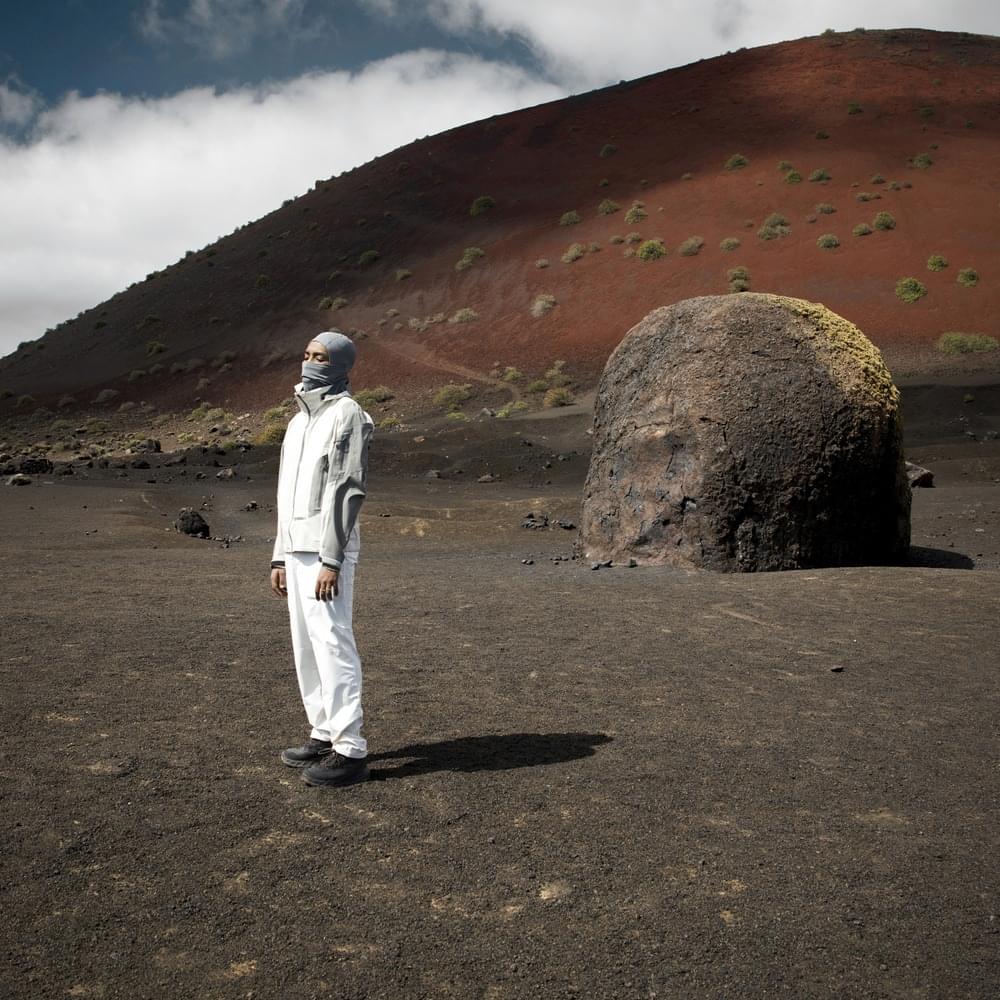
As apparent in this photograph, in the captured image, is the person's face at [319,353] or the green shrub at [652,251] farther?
the green shrub at [652,251]

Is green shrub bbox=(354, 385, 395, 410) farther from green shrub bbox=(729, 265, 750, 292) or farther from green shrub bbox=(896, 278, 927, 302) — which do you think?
green shrub bbox=(896, 278, 927, 302)

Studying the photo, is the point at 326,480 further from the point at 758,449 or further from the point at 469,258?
the point at 469,258

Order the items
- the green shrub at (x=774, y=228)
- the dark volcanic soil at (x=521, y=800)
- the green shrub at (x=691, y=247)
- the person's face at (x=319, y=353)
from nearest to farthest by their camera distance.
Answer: the dark volcanic soil at (x=521, y=800) → the person's face at (x=319, y=353) → the green shrub at (x=774, y=228) → the green shrub at (x=691, y=247)

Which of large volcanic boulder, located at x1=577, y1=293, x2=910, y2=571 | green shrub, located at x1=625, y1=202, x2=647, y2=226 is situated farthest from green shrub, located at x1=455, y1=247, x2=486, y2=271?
large volcanic boulder, located at x1=577, y1=293, x2=910, y2=571

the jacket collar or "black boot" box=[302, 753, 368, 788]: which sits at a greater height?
the jacket collar

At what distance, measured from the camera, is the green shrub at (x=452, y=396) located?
1375 inches

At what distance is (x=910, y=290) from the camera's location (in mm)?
34656

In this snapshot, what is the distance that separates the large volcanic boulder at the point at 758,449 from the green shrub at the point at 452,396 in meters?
24.3

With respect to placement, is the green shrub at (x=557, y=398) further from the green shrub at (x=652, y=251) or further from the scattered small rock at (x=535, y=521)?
the scattered small rock at (x=535, y=521)

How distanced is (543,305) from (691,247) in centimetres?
626

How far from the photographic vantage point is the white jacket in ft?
13.9

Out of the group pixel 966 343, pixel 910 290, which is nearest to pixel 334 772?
pixel 966 343

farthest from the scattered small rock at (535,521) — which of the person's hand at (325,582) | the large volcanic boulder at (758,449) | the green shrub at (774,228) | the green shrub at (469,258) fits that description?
the green shrub at (469,258)

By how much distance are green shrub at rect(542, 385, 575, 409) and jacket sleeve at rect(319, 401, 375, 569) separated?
28121 millimetres
